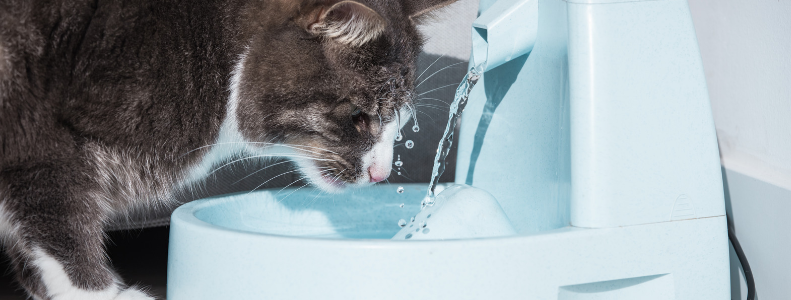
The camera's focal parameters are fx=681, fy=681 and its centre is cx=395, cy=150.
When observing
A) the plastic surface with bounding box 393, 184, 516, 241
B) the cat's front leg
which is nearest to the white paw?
the cat's front leg

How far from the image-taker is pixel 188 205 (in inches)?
42.3

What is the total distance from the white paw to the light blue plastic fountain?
10 centimetres

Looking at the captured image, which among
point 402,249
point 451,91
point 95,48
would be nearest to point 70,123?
point 95,48

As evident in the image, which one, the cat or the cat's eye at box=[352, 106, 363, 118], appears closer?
the cat

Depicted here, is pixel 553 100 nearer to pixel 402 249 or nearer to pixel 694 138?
pixel 694 138

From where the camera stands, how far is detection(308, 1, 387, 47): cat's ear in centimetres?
99

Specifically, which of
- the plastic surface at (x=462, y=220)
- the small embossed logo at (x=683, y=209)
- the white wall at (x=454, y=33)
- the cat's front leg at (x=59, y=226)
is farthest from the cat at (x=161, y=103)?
the small embossed logo at (x=683, y=209)

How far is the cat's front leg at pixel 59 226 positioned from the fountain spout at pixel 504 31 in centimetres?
62

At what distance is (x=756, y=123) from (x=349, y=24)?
71cm

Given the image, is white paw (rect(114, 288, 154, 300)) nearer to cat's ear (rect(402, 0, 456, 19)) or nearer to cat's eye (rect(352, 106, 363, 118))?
cat's eye (rect(352, 106, 363, 118))

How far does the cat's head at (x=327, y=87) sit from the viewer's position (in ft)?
3.51

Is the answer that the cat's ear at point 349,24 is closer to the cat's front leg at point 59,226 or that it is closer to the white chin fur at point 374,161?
the white chin fur at point 374,161

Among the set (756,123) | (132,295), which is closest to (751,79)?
(756,123)

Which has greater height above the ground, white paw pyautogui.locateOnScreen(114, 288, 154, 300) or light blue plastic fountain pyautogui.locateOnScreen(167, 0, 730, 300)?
light blue plastic fountain pyautogui.locateOnScreen(167, 0, 730, 300)
